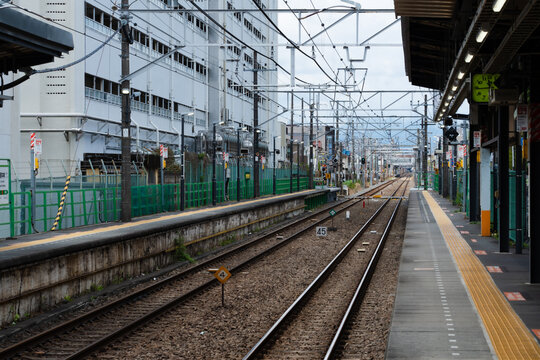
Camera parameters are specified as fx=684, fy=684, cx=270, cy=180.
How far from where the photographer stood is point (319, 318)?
1213 centimetres

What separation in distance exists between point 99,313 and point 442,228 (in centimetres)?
1766

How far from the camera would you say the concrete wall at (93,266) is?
38.5 feet

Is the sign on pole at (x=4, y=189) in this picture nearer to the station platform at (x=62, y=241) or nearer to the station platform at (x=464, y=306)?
the station platform at (x=62, y=241)

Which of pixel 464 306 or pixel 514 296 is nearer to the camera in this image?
pixel 464 306

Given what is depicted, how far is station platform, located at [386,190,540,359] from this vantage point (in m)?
8.52

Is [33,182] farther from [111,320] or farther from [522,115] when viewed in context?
[522,115]

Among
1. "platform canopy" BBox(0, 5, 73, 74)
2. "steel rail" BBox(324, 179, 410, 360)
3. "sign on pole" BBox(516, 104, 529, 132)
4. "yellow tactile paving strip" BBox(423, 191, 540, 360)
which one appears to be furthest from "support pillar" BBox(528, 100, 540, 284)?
"platform canopy" BBox(0, 5, 73, 74)

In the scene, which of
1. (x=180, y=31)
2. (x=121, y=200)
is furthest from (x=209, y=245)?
(x=180, y=31)

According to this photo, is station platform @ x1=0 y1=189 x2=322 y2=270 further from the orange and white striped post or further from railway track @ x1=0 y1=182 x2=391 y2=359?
railway track @ x1=0 y1=182 x2=391 y2=359

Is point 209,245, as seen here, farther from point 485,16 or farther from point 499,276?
point 485,16

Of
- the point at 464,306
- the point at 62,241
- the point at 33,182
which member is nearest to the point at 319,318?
the point at 464,306

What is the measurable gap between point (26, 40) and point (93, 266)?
18.1 ft

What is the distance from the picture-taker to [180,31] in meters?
48.4

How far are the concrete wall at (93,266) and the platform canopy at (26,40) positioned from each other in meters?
3.67
